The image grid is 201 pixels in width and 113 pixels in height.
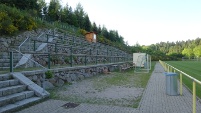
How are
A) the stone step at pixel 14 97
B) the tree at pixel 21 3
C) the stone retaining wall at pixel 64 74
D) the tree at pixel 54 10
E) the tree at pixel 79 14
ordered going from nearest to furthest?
the stone step at pixel 14 97 → the stone retaining wall at pixel 64 74 → the tree at pixel 21 3 → the tree at pixel 54 10 → the tree at pixel 79 14

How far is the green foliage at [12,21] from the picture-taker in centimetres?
1468

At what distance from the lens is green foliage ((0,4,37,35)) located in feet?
48.2

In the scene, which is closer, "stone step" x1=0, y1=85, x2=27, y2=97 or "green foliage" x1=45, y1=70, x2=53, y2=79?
"stone step" x1=0, y1=85, x2=27, y2=97

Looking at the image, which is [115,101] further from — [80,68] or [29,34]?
[29,34]

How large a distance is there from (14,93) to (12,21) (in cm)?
1136

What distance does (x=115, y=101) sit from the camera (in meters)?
7.27

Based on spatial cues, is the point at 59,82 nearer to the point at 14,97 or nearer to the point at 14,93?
the point at 14,93

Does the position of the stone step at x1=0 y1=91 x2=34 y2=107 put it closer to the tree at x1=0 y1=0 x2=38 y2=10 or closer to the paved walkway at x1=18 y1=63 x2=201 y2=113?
the paved walkway at x1=18 y1=63 x2=201 y2=113

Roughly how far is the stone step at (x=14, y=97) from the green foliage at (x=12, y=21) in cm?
933

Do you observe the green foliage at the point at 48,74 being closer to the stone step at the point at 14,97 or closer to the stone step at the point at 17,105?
the stone step at the point at 14,97

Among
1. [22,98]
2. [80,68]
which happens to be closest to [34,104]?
[22,98]

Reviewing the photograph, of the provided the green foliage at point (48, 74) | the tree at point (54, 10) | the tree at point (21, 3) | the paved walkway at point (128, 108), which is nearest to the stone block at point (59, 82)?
the green foliage at point (48, 74)

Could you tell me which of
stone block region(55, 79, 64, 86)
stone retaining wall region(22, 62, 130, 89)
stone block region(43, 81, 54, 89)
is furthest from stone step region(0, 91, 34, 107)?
stone block region(55, 79, 64, 86)

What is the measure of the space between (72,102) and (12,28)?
10875mm
